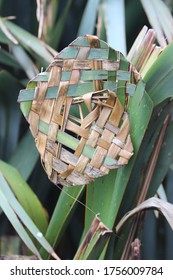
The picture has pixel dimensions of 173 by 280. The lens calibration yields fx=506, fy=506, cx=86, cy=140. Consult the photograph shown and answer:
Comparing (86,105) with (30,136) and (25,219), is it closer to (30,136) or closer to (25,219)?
(25,219)

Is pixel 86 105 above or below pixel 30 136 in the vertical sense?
above

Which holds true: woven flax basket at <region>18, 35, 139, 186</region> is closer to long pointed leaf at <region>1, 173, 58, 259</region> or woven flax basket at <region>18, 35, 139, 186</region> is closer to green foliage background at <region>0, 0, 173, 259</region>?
long pointed leaf at <region>1, 173, 58, 259</region>

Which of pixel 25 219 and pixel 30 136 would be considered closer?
pixel 25 219

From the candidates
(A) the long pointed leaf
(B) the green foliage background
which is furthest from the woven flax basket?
(B) the green foliage background

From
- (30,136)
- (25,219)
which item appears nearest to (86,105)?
(25,219)

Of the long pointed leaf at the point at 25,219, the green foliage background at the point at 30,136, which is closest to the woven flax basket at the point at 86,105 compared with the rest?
the long pointed leaf at the point at 25,219

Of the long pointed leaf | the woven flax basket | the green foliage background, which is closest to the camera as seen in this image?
the woven flax basket

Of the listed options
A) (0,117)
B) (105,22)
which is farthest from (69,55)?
(0,117)

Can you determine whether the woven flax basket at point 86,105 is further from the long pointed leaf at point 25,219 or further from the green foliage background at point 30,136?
the green foliage background at point 30,136
